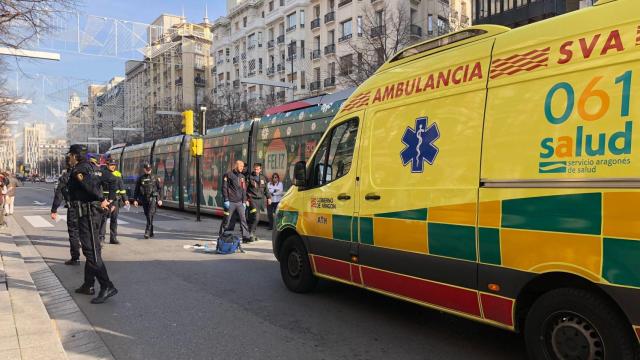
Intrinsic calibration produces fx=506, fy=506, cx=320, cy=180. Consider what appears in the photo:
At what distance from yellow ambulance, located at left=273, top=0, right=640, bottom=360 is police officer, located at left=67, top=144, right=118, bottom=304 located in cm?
302

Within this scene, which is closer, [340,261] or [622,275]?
[622,275]

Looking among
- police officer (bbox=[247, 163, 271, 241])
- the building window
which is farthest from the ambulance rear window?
the building window

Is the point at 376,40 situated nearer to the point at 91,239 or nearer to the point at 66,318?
the point at 91,239

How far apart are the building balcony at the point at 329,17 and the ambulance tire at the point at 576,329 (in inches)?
1873

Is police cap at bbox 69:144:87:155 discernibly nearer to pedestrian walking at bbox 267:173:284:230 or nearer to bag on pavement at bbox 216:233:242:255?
bag on pavement at bbox 216:233:242:255

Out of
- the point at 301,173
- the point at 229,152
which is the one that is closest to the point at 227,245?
the point at 301,173

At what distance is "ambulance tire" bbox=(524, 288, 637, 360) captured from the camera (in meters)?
3.09

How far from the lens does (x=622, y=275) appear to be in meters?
3.01

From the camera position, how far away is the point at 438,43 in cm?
471

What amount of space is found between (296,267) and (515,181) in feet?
11.4

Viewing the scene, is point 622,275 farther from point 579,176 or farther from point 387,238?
point 387,238

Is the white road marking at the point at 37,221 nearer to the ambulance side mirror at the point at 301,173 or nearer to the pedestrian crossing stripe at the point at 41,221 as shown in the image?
the pedestrian crossing stripe at the point at 41,221

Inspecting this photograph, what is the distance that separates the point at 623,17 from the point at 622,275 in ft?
5.25

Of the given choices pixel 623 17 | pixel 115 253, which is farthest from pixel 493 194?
pixel 115 253
